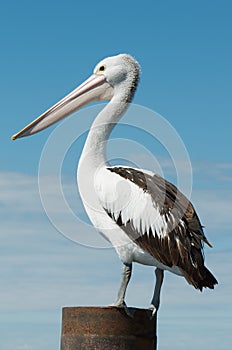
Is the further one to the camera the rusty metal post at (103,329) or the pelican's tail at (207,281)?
the pelican's tail at (207,281)

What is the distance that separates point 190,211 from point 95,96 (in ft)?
7.86

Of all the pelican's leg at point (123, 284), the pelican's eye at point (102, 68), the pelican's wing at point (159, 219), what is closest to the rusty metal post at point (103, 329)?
the pelican's leg at point (123, 284)

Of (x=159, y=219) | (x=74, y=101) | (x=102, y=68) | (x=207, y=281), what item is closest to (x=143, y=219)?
(x=159, y=219)

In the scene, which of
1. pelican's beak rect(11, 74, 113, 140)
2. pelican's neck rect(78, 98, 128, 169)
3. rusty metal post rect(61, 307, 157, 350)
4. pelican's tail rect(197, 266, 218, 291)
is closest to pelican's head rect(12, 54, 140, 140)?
pelican's beak rect(11, 74, 113, 140)

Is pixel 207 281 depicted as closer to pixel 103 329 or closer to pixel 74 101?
pixel 103 329

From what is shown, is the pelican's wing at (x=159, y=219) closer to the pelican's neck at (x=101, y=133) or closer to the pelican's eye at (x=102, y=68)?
the pelican's neck at (x=101, y=133)

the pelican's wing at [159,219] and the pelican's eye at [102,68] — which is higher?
the pelican's eye at [102,68]

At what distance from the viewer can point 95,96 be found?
9.46 metres

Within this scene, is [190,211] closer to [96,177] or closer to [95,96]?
[96,177]

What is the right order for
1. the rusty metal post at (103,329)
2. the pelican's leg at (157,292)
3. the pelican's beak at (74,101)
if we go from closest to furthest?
the rusty metal post at (103,329) < the pelican's leg at (157,292) < the pelican's beak at (74,101)

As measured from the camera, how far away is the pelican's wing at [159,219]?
767 centimetres

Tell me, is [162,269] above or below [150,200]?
below

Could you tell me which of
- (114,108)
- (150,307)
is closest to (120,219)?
(150,307)

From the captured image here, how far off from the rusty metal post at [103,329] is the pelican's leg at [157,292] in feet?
1.21
